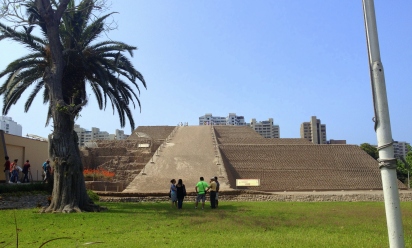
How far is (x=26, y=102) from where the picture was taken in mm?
19094

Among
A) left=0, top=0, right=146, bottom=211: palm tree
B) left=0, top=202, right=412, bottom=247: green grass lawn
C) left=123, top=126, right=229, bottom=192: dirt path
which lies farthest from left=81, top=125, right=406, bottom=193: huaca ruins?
left=0, top=202, right=412, bottom=247: green grass lawn

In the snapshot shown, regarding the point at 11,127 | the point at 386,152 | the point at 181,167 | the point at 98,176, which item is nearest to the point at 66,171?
the point at 386,152

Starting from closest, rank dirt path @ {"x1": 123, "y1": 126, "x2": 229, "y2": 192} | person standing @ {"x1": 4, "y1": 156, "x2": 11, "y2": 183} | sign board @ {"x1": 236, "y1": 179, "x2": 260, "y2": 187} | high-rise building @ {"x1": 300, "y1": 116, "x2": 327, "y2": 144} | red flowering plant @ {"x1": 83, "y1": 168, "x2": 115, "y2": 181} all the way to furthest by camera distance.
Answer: person standing @ {"x1": 4, "y1": 156, "x2": 11, "y2": 183} < dirt path @ {"x1": 123, "y1": 126, "x2": 229, "y2": 192} < sign board @ {"x1": 236, "y1": 179, "x2": 260, "y2": 187} < red flowering plant @ {"x1": 83, "y1": 168, "x2": 115, "y2": 181} < high-rise building @ {"x1": 300, "y1": 116, "x2": 327, "y2": 144}

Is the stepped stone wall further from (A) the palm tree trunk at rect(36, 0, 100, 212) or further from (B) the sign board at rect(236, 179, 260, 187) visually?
(A) the palm tree trunk at rect(36, 0, 100, 212)

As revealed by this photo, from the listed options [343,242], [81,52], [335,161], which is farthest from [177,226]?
[335,161]

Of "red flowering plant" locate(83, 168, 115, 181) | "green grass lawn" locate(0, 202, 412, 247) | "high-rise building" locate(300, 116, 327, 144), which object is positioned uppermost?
"high-rise building" locate(300, 116, 327, 144)

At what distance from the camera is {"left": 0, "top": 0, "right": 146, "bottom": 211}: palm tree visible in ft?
48.2

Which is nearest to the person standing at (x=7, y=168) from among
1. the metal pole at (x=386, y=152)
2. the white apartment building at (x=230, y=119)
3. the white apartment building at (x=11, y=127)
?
the metal pole at (x=386, y=152)

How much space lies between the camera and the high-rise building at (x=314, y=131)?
69.4 meters

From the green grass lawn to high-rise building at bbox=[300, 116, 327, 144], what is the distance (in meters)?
57.1

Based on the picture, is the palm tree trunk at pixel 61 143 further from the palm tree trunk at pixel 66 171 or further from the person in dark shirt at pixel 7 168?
the person in dark shirt at pixel 7 168

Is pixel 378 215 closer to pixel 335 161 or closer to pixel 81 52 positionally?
pixel 81 52

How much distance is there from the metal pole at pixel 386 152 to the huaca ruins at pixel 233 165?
2156 cm

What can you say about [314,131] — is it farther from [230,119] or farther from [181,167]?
[230,119]
